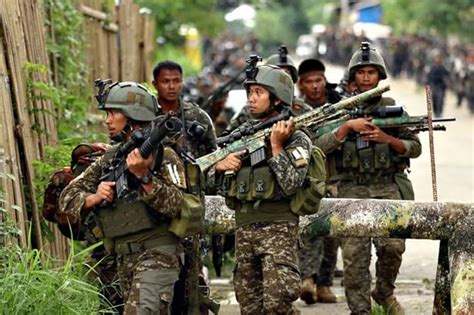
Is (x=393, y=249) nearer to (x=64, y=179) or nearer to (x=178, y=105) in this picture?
(x=178, y=105)

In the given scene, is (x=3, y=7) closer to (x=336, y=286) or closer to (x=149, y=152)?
(x=149, y=152)

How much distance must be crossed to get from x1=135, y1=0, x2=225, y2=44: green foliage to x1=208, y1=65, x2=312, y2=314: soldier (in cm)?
1677

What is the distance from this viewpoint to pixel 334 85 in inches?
389

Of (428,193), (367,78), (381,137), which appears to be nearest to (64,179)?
(381,137)

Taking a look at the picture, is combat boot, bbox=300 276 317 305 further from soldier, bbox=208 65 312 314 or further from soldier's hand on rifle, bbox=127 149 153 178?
soldier's hand on rifle, bbox=127 149 153 178

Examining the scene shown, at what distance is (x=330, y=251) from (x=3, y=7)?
3.55 meters

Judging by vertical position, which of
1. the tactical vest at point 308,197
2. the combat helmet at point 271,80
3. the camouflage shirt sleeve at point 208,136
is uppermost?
the combat helmet at point 271,80

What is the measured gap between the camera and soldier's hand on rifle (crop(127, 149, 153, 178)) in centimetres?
623

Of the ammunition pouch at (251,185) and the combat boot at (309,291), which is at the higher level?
the ammunition pouch at (251,185)

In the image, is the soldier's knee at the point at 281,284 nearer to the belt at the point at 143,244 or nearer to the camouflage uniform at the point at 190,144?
the camouflage uniform at the point at 190,144

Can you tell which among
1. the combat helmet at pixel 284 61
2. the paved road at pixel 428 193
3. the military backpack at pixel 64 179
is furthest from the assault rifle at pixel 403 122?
the military backpack at pixel 64 179

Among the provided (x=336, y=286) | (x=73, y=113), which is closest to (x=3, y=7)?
(x=73, y=113)

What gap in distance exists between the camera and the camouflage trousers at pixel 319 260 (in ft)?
31.5

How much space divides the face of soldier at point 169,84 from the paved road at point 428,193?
5.38ft
